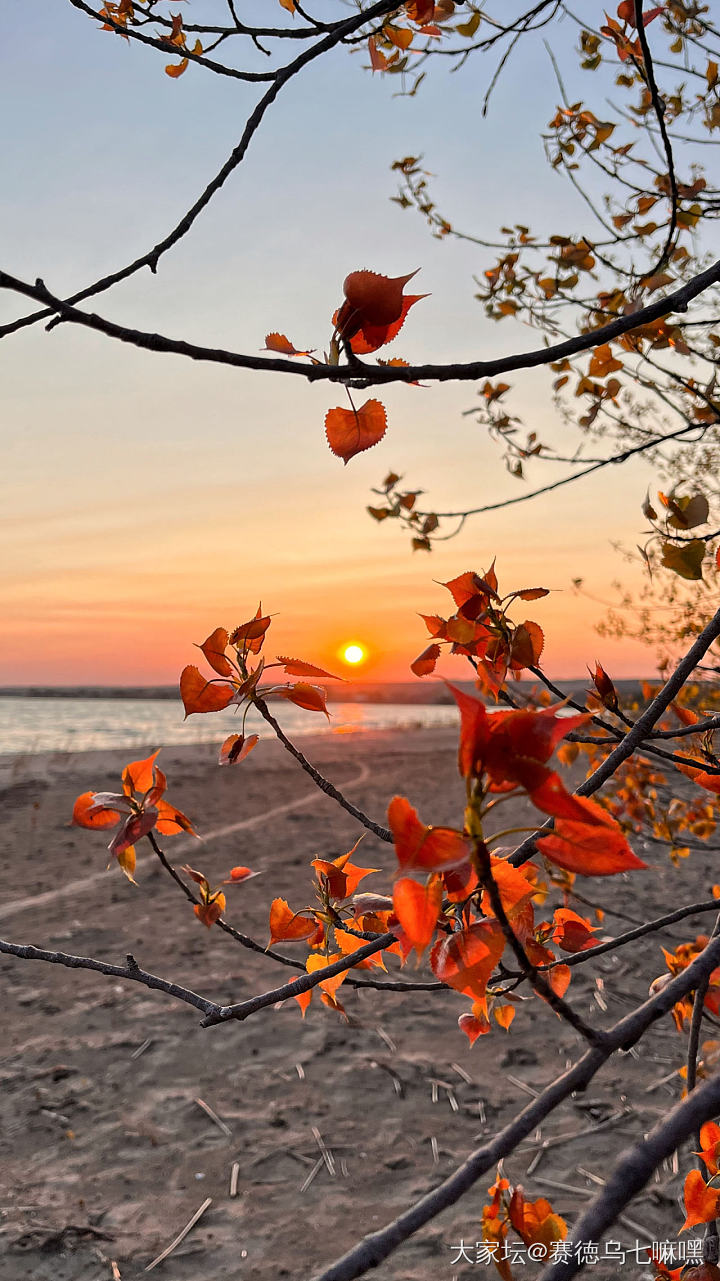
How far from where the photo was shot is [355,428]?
2.77 ft

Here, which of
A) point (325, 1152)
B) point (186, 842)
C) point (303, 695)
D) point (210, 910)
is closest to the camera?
point (303, 695)

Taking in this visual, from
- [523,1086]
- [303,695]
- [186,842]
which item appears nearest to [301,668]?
[303,695]

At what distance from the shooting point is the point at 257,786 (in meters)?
10.3

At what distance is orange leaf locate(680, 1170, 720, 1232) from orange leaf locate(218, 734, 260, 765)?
3.29 feet

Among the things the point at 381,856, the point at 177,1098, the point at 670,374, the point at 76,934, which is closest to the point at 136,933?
the point at 76,934

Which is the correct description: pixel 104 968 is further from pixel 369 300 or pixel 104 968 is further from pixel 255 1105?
pixel 255 1105

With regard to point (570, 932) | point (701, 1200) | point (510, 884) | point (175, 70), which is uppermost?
point (175, 70)

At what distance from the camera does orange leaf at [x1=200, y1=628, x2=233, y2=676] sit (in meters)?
1.16

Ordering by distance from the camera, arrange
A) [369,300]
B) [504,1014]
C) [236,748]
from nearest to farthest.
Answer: [369,300], [236,748], [504,1014]

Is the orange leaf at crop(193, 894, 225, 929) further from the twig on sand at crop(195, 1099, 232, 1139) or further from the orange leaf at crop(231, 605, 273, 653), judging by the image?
the twig on sand at crop(195, 1099, 232, 1139)

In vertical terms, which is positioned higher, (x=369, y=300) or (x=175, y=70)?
(x=175, y=70)

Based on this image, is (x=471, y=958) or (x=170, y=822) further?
(x=170, y=822)

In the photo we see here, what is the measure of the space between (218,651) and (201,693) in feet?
0.27

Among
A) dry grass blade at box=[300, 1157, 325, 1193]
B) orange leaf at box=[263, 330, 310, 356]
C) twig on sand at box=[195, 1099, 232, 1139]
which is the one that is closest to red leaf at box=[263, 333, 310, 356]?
orange leaf at box=[263, 330, 310, 356]
